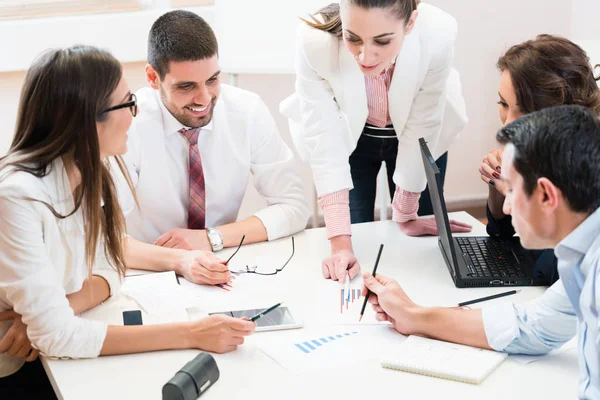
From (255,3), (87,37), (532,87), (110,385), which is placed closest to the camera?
(110,385)

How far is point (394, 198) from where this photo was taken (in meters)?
2.07

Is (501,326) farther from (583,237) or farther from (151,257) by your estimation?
(151,257)

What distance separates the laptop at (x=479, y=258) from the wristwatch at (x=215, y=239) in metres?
0.56

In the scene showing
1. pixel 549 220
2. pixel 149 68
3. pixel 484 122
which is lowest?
pixel 484 122

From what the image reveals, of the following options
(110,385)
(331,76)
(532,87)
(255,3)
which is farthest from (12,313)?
(255,3)

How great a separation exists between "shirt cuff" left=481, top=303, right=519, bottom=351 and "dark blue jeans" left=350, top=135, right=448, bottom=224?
88 cm

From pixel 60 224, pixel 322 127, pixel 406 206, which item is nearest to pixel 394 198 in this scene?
pixel 406 206

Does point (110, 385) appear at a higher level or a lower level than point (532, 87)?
lower

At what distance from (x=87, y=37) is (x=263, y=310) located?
1.85 meters

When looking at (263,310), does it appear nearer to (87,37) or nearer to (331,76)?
(331,76)

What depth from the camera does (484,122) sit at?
3.65 m

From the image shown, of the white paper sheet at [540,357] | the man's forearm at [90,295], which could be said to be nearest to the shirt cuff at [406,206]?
the white paper sheet at [540,357]

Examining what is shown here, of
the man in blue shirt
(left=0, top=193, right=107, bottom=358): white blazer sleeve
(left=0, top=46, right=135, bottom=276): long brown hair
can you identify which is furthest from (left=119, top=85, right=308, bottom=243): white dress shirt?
the man in blue shirt

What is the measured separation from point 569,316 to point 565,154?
362 mm
